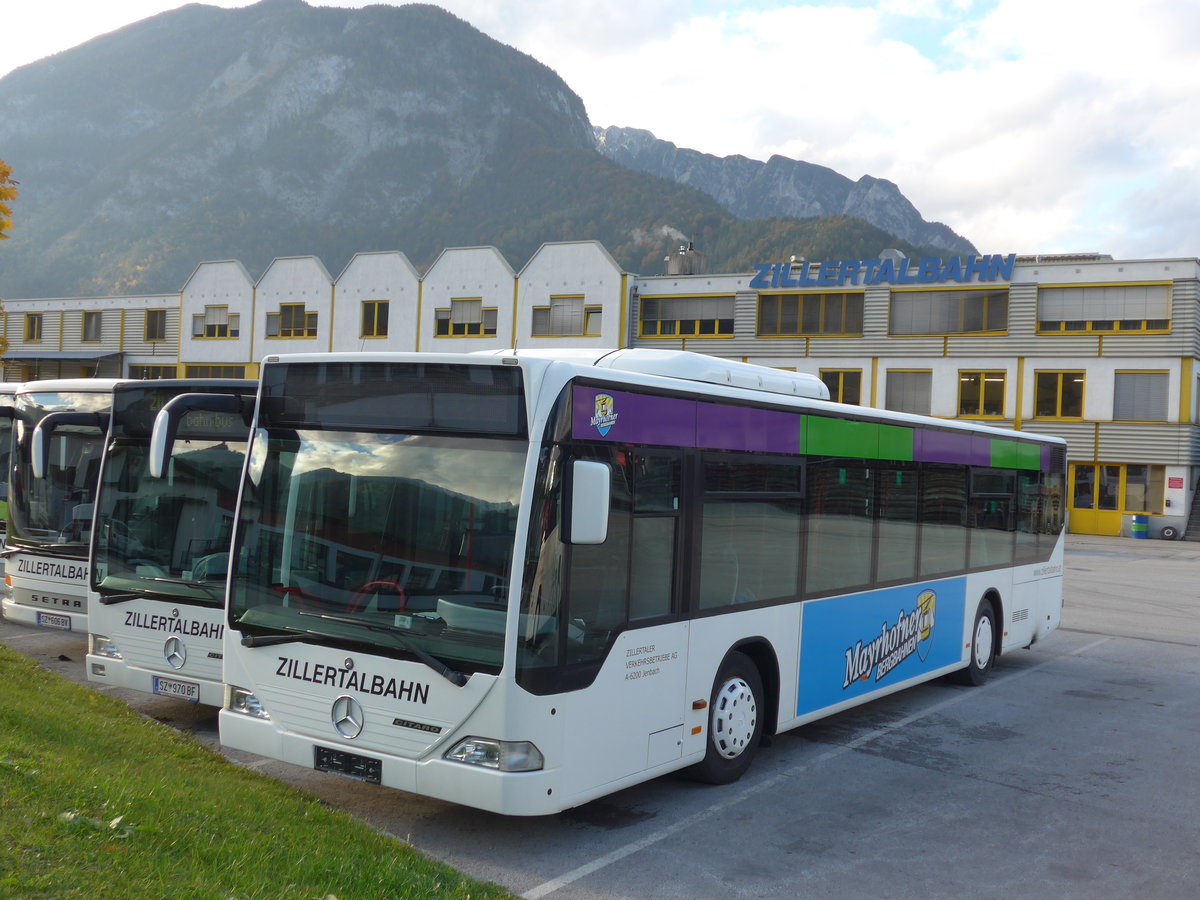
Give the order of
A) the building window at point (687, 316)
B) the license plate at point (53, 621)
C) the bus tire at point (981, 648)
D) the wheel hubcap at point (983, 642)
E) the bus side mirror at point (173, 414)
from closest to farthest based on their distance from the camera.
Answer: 1. the bus side mirror at point (173, 414)
2. the license plate at point (53, 621)
3. the bus tire at point (981, 648)
4. the wheel hubcap at point (983, 642)
5. the building window at point (687, 316)

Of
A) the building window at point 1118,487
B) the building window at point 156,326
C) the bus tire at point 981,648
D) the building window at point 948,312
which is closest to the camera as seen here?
the bus tire at point 981,648

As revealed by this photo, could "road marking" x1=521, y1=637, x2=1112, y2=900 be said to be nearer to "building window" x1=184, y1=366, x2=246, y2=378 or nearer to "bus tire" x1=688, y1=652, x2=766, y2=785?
"bus tire" x1=688, y1=652, x2=766, y2=785

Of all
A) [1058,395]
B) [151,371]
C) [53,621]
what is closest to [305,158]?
[151,371]

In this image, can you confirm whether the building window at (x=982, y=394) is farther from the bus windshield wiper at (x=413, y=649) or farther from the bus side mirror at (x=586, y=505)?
the bus windshield wiper at (x=413, y=649)

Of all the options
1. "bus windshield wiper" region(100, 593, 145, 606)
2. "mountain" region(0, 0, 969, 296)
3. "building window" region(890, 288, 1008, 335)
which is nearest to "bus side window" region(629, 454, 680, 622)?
"bus windshield wiper" region(100, 593, 145, 606)

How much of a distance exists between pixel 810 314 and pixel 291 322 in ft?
82.5

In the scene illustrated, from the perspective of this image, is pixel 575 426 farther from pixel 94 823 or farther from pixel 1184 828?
pixel 1184 828

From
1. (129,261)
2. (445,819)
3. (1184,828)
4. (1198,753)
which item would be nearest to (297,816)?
(445,819)

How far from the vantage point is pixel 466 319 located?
160 feet

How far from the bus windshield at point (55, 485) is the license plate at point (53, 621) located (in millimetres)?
662

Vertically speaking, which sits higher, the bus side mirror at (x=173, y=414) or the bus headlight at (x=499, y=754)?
the bus side mirror at (x=173, y=414)

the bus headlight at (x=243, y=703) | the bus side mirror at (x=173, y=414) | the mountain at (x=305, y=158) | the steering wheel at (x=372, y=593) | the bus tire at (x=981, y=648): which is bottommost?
the bus tire at (x=981, y=648)

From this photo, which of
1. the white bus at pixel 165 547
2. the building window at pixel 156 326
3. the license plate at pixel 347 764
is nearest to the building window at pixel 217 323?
the building window at pixel 156 326

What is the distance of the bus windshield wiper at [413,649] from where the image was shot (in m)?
5.74
